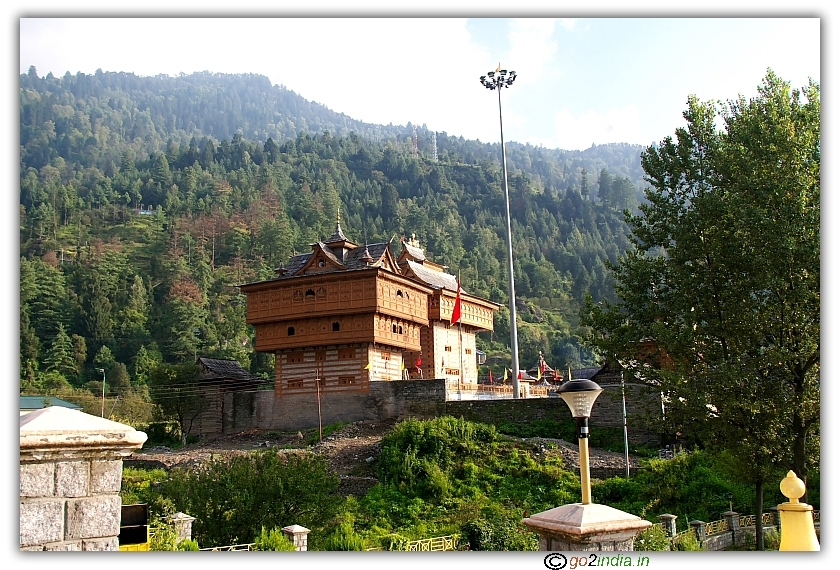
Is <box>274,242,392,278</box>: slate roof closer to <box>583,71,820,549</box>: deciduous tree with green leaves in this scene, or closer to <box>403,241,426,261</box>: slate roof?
<box>403,241,426,261</box>: slate roof

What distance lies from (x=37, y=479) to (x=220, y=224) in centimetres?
6083

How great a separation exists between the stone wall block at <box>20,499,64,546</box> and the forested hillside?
28.5 m

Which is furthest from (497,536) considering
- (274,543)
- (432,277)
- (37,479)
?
(432,277)

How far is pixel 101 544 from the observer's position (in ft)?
16.0

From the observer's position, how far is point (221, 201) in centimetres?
6694

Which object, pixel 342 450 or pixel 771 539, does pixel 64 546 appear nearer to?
pixel 771 539

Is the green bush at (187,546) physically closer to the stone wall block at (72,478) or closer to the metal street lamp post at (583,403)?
the stone wall block at (72,478)

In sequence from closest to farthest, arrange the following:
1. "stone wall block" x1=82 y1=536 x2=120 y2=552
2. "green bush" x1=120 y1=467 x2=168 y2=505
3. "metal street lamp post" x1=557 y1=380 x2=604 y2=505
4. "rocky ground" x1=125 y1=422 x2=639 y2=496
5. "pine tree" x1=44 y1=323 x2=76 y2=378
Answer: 1. "stone wall block" x1=82 y1=536 x2=120 y2=552
2. "metal street lamp post" x1=557 y1=380 x2=604 y2=505
3. "green bush" x1=120 y1=467 x2=168 y2=505
4. "rocky ground" x1=125 y1=422 x2=639 y2=496
5. "pine tree" x1=44 y1=323 x2=76 y2=378

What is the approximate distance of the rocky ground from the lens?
1866 cm

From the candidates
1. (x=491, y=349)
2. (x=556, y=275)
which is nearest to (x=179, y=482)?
(x=491, y=349)

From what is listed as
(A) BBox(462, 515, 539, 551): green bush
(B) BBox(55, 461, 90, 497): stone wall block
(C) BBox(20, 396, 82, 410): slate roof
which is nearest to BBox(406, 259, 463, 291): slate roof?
(C) BBox(20, 396, 82, 410): slate roof

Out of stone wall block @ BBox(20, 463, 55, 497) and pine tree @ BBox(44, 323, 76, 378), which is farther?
pine tree @ BBox(44, 323, 76, 378)

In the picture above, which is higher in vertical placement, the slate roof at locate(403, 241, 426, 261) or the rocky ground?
the slate roof at locate(403, 241, 426, 261)

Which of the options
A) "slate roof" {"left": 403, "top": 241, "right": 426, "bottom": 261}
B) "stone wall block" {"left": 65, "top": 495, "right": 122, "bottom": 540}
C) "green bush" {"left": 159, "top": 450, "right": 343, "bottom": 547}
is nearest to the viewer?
"stone wall block" {"left": 65, "top": 495, "right": 122, "bottom": 540}
